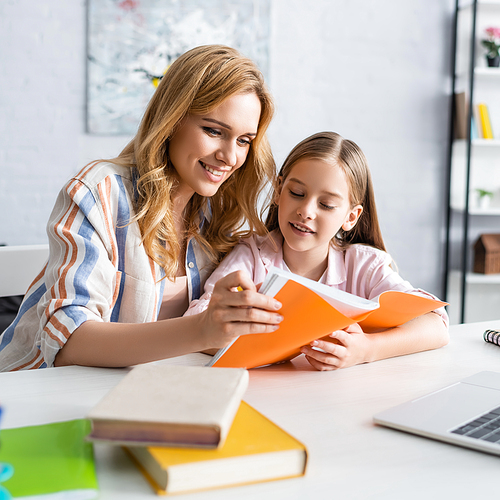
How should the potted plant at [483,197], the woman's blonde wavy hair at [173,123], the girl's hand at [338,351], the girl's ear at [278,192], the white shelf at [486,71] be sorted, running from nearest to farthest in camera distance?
1. the girl's hand at [338,351]
2. the woman's blonde wavy hair at [173,123]
3. the girl's ear at [278,192]
4. the white shelf at [486,71]
5. the potted plant at [483,197]

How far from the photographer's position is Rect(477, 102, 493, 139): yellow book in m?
3.15

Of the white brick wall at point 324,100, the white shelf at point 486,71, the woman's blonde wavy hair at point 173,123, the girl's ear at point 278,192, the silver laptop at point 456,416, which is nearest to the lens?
the silver laptop at point 456,416

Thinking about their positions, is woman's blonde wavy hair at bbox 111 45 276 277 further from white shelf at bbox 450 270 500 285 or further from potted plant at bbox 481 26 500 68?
potted plant at bbox 481 26 500 68

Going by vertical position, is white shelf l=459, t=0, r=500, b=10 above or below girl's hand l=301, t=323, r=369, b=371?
above

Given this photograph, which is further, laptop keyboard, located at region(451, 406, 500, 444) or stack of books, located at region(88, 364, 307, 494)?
laptop keyboard, located at region(451, 406, 500, 444)

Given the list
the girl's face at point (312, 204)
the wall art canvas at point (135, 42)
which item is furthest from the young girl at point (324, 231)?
the wall art canvas at point (135, 42)

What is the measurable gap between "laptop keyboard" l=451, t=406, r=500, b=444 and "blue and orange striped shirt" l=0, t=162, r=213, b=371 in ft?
1.94

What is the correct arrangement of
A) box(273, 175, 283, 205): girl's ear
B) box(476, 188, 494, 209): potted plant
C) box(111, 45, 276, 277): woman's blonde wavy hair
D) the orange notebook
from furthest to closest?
box(476, 188, 494, 209): potted plant
box(273, 175, 283, 205): girl's ear
box(111, 45, 276, 277): woman's blonde wavy hair
the orange notebook

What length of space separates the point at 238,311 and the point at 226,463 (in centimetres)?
26

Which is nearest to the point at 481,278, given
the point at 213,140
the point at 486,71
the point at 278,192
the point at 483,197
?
the point at 483,197

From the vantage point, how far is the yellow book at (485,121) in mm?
3154

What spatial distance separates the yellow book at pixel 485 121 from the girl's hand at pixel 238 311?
2810mm

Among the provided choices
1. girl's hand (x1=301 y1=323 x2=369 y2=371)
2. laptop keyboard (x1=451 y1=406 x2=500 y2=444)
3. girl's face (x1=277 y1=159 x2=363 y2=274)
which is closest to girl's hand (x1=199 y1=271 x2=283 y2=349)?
girl's hand (x1=301 y1=323 x2=369 y2=371)

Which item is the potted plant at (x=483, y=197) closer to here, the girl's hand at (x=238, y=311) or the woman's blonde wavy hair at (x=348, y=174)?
the woman's blonde wavy hair at (x=348, y=174)
